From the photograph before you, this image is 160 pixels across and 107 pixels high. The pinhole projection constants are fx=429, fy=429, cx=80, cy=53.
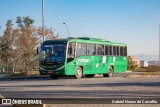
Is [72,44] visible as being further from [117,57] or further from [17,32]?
[17,32]

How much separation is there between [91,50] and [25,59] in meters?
25.8

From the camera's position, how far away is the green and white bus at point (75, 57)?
29.6m

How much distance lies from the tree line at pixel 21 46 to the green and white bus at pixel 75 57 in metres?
19.6

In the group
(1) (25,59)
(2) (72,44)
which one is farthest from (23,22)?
(2) (72,44)

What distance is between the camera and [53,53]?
29.9 m

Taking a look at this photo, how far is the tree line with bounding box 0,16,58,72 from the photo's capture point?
55.5 meters

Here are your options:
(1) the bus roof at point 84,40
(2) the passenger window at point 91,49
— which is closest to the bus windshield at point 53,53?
(1) the bus roof at point 84,40

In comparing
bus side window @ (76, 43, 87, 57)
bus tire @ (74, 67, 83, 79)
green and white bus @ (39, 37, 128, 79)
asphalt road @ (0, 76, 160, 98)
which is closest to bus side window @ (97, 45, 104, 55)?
green and white bus @ (39, 37, 128, 79)

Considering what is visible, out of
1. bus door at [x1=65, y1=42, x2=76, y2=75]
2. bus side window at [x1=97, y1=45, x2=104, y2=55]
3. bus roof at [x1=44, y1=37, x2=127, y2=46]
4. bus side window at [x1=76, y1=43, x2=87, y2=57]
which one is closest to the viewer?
bus door at [x1=65, y1=42, x2=76, y2=75]

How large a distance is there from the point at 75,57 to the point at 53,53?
5.12ft

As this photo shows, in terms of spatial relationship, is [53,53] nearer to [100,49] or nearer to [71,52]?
[71,52]

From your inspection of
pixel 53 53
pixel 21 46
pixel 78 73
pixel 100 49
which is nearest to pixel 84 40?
pixel 100 49

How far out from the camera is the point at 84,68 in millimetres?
31422

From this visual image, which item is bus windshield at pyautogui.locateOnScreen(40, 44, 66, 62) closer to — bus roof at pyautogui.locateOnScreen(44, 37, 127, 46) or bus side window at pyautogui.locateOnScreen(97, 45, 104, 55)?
bus roof at pyautogui.locateOnScreen(44, 37, 127, 46)
